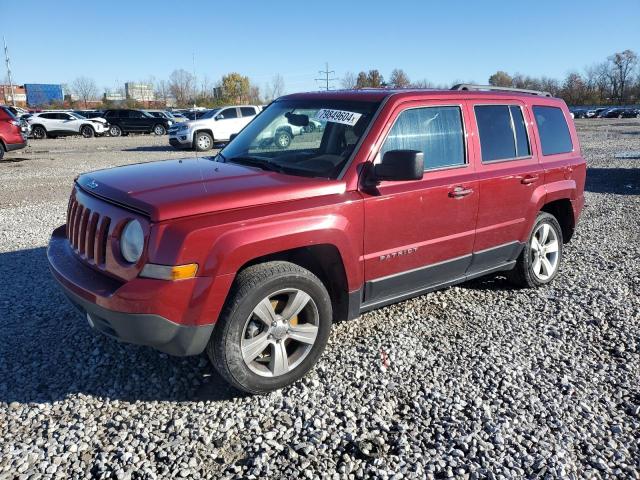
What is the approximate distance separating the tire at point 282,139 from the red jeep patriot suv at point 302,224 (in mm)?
89

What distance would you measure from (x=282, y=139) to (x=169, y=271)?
1803mm

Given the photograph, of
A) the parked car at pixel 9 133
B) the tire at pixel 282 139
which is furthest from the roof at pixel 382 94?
the parked car at pixel 9 133

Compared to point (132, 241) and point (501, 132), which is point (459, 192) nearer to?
point (501, 132)

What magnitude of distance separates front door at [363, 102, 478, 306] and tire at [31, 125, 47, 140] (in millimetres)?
30751

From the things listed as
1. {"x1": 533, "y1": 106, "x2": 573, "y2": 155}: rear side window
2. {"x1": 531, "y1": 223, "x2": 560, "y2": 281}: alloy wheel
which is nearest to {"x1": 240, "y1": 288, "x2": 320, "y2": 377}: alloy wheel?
{"x1": 531, "y1": 223, "x2": 560, "y2": 281}: alloy wheel

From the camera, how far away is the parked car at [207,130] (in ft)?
64.6

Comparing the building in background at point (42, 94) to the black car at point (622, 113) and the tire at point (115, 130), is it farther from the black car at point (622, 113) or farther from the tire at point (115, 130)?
the black car at point (622, 113)

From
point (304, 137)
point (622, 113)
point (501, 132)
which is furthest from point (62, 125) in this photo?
point (622, 113)

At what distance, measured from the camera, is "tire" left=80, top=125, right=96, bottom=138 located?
3067cm

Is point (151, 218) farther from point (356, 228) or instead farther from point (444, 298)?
point (444, 298)

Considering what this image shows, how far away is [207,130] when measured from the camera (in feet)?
65.7

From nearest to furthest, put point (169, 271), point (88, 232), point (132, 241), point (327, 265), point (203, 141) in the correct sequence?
point (169, 271), point (132, 241), point (88, 232), point (327, 265), point (203, 141)

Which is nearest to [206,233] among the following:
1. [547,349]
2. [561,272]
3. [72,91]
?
[547,349]

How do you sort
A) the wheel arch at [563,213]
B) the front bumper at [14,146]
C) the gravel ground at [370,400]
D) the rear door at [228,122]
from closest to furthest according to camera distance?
the gravel ground at [370,400] → the wheel arch at [563,213] → the front bumper at [14,146] → the rear door at [228,122]
